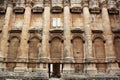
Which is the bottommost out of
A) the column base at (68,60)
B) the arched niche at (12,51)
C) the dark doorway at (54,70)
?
the dark doorway at (54,70)

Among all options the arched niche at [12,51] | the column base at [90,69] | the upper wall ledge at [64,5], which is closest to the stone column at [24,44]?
the arched niche at [12,51]

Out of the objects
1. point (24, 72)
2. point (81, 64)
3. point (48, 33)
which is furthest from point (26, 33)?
point (81, 64)

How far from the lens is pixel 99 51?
731 inches

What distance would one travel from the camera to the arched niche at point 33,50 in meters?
18.0

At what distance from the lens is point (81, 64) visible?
18.0 meters

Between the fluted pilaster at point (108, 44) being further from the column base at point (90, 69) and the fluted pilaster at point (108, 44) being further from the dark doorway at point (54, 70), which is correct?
the dark doorway at point (54, 70)

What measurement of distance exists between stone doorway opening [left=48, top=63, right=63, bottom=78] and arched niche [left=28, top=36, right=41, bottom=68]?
1348 millimetres

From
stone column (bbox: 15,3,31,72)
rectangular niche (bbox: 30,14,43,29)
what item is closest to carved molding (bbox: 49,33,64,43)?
rectangular niche (bbox: 30,14,43,29)

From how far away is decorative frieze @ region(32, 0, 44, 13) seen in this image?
20.2 metres

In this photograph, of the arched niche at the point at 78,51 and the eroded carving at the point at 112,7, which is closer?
the arched niche at the point at 78,51

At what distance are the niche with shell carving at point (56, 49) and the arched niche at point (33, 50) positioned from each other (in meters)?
1.14

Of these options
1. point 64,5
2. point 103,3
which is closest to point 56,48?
point 64,5

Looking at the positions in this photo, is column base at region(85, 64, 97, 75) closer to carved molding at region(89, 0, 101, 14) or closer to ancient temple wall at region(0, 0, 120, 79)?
ancient temple wall at region(0, 0, 120, 79)

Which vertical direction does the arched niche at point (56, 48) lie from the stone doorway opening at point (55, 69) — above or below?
above
